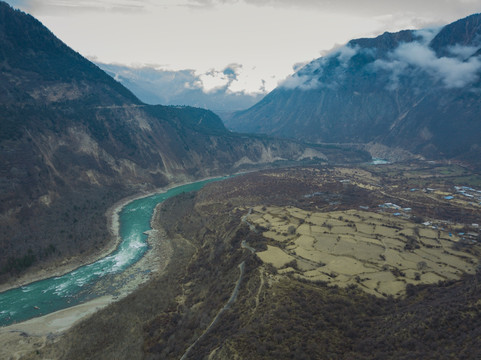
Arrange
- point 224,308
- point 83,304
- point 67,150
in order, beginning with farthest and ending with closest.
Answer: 1. point 67,150
2. point 83,304
3. point 224,308

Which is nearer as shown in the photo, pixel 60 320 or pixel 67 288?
Result: pixel 60 320

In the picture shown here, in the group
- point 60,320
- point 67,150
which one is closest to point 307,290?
point 60,320

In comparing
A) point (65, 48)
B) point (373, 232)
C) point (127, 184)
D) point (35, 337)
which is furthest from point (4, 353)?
point (65, 48)

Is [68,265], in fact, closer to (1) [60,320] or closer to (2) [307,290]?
(1) [60,320]

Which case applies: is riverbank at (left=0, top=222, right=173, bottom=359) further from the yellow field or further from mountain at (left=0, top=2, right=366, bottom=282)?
the yellow field

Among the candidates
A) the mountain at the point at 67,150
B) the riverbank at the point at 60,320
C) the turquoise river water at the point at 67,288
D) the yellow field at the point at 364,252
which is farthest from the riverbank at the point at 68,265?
the yellow field at the point at 364,252

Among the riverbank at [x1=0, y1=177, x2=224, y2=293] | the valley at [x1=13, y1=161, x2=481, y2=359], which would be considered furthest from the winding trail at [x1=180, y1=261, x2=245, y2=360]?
the riverbank at [x1=0, y1=177, x2=224, y2=293]

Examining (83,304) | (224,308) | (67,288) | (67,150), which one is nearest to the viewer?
(224,308)
